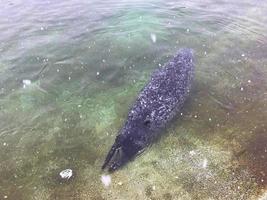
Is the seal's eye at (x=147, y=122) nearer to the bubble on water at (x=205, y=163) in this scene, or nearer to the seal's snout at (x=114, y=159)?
the seal's snout at (x=114, y=159)

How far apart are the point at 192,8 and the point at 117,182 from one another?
23.0ft

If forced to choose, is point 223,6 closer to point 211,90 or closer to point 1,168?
point 211,90

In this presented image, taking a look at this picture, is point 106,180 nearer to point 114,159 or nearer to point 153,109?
point 114,159

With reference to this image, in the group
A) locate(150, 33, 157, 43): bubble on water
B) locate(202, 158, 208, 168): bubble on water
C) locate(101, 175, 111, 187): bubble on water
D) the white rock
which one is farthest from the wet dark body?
locate(150, 33, 157, 43): bubble on water

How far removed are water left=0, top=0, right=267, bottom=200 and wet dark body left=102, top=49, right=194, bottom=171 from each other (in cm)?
21

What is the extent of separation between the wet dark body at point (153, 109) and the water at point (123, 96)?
0.67ft

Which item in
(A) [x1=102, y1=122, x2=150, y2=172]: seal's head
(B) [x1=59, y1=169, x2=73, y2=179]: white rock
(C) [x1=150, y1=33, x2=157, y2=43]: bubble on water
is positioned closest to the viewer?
(B) [x1=59, y1=169, x2=73, y2=179]: white rock

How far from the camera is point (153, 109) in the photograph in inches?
287

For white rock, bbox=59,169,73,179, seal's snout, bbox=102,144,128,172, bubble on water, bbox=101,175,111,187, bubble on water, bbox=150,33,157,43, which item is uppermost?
bubble on water, bbox=150,33,157,43

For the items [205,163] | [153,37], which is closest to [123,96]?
[205,163]

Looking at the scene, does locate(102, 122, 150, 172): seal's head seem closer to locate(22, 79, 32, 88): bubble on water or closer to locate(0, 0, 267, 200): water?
locate(0, 0, 267, 200): water

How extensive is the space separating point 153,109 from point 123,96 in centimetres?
115

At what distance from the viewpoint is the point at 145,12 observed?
1155 cm

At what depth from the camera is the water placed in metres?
6.30
